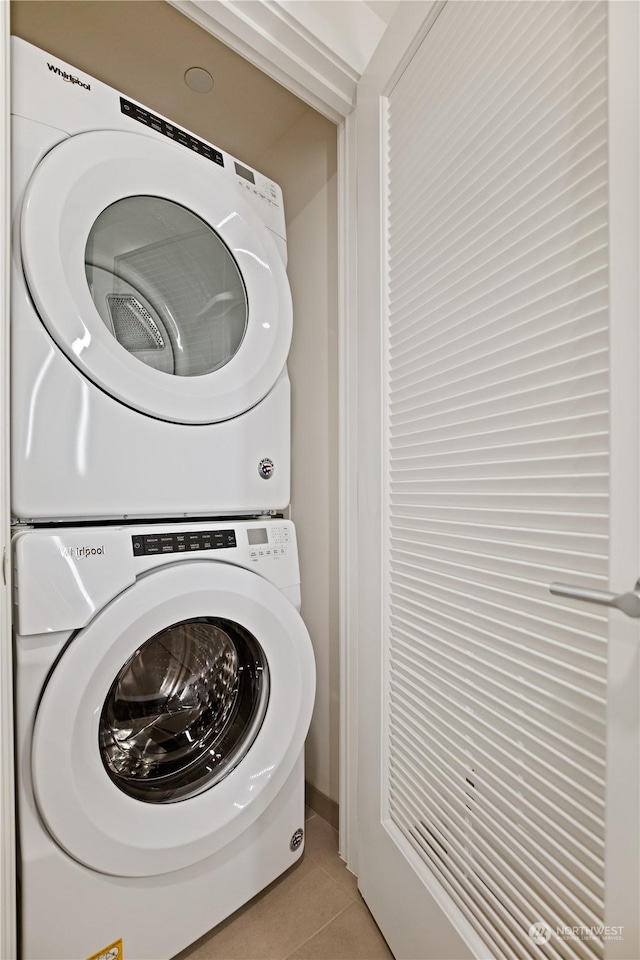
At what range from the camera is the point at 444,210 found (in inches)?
34.3

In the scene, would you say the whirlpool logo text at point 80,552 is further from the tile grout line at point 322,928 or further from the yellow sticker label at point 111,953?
the tile grout line at point 322,928

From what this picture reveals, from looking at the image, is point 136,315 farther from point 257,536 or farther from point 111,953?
point 111,953

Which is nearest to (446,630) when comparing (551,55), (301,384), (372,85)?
(551,55)

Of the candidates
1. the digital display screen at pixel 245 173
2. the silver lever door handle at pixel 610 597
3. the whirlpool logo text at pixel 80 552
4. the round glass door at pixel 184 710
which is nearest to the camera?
the silver lever door handle at pixel 610 597

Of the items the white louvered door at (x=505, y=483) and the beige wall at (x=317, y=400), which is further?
the beige wall at (x=317, y=400)

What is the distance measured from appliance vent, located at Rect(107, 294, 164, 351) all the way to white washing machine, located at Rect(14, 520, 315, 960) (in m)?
0.40

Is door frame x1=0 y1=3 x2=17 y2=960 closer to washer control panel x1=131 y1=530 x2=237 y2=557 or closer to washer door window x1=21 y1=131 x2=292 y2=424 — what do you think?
washer door window x1=21 y1=131 x2=292 y2=424

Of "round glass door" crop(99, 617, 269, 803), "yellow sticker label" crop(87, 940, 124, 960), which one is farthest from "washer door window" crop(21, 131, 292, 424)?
"yellow sticker label" crop(87, 940, 124, 960)

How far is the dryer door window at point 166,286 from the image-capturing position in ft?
3.22

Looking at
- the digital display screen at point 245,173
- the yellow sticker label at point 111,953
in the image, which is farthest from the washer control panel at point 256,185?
the yellow sticker label at point 111,953

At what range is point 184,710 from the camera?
107cm

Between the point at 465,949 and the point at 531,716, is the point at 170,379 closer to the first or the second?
the point at 531,716

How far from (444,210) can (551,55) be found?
260 millimetres

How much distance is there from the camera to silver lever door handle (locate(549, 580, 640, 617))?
0.48 metres
